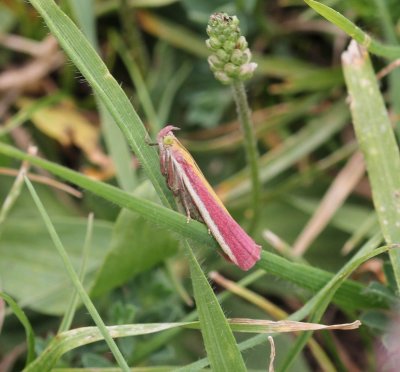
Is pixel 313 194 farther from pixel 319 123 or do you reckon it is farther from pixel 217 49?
pixel 217 49

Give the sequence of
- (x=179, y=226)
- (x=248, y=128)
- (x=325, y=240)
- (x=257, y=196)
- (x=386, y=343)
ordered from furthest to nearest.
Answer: (x=325, y=240), (x=257, y=196), (x=248, y=128), (x=386, y=343), (x=179, y=226)

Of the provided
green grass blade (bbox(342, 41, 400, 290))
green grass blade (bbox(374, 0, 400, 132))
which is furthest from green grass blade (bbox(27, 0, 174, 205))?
green grass blade (bbox(374, 0, 400, 132))

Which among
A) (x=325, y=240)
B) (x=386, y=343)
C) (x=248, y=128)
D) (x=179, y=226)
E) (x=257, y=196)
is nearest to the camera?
(x=179, y=226)

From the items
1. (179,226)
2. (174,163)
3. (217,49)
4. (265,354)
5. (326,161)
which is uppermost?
(217,49)

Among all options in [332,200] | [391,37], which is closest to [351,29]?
[391,37]

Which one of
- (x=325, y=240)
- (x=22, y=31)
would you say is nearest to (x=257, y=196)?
(x=325, y=240)

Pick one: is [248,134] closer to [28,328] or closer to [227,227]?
[227,227]

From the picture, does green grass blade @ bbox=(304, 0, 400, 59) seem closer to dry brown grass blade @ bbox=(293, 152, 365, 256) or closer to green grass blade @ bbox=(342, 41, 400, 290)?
green grass blade @ bbox=(342, 41, 400, 290)

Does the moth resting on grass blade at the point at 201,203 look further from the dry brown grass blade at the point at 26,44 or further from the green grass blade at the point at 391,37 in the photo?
the dry brown grass blade at the point at 26,44
